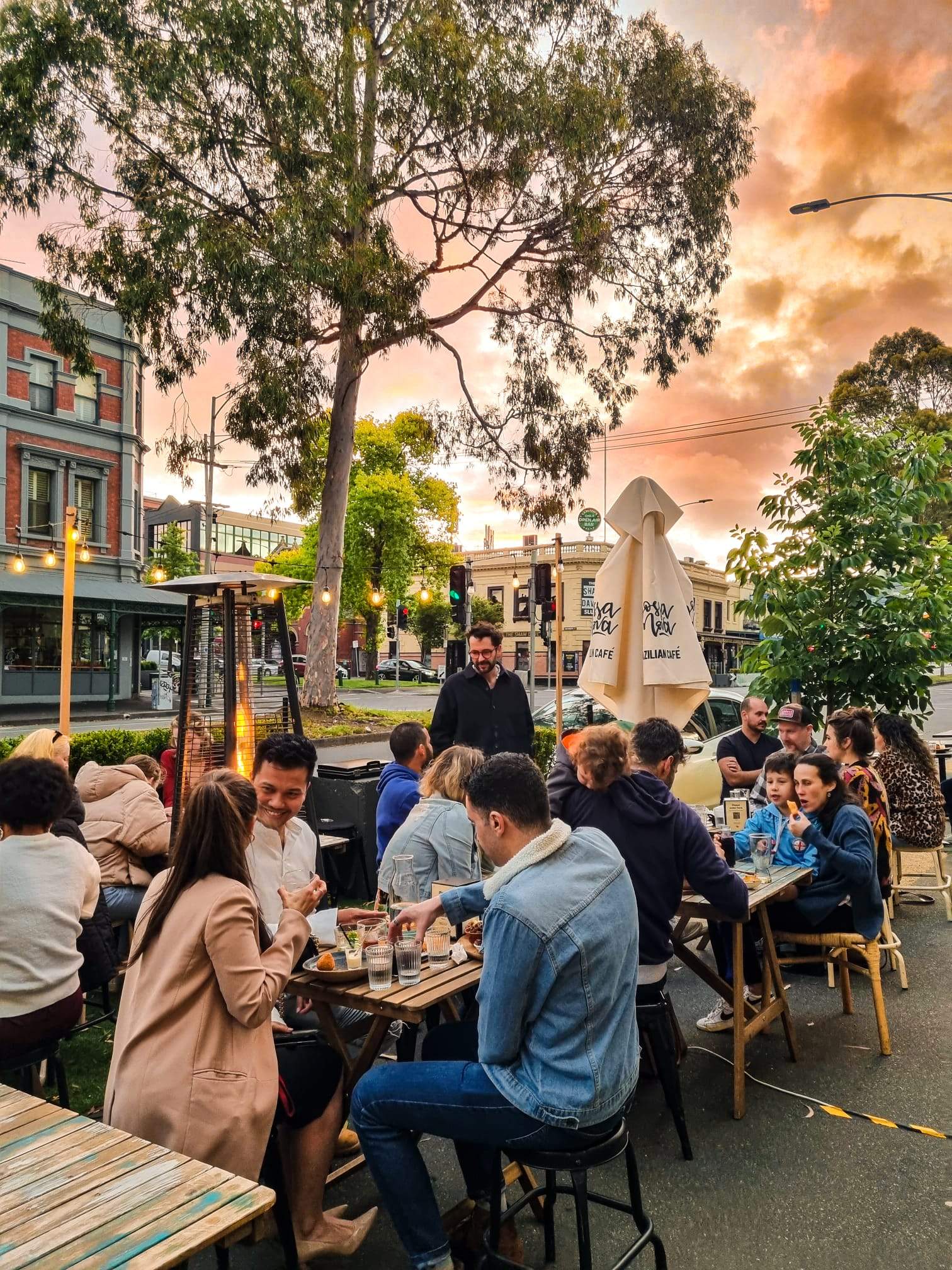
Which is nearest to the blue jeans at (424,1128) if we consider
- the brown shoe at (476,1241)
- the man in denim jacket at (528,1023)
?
the man in denim jacket at (528,1023)

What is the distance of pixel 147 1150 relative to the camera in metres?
1.87

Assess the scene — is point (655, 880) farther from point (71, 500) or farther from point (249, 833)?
point (71, 500)

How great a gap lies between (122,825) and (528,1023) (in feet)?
10.1

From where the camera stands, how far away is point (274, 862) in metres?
3.38

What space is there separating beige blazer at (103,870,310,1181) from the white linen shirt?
0.81 meters

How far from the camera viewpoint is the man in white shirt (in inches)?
130

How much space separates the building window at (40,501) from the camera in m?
27.6

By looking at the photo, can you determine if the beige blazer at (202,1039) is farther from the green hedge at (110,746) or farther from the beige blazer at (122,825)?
the green hedge at (110,746)

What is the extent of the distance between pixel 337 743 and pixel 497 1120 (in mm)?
14718

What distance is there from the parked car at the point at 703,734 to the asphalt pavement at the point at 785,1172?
4278 millimetres

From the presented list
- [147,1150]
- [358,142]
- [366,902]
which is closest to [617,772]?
[147,1150]

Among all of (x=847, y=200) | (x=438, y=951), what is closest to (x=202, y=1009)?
(x=438, y=951)

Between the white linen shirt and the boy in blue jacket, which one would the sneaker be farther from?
the white linen shirt

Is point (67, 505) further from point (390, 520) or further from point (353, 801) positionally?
point (353, 801)
